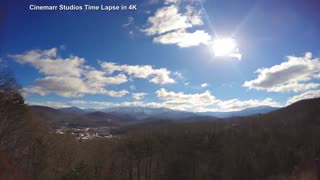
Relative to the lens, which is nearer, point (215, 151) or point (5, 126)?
point (5, 126)

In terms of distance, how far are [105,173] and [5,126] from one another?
44.1m

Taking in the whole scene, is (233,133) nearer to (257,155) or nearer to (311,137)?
(311,137)

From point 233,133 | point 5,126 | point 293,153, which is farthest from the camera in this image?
point 233,133

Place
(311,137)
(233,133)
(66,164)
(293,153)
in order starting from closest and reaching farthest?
1. (66,164)
2. (293,153)
3. (311,137)
4. (233,133)

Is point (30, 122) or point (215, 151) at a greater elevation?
point (30, 122)

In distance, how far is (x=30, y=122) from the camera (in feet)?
189

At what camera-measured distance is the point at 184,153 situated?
8750 cm

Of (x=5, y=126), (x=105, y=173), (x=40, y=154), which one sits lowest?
(x=105, y=173)

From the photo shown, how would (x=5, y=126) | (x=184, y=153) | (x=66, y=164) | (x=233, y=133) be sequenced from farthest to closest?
1. (x=233, y=133)
2. (x=184, y=153)
3. (x=66, y=164)
4. (x=5, y=126)

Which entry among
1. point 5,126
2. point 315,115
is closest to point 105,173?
point 5,126

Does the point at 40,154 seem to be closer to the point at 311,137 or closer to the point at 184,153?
the point at 184,153

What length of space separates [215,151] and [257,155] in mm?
22998

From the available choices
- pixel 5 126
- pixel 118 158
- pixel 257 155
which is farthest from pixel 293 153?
pixel 5 126

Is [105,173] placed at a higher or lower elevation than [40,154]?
lower
